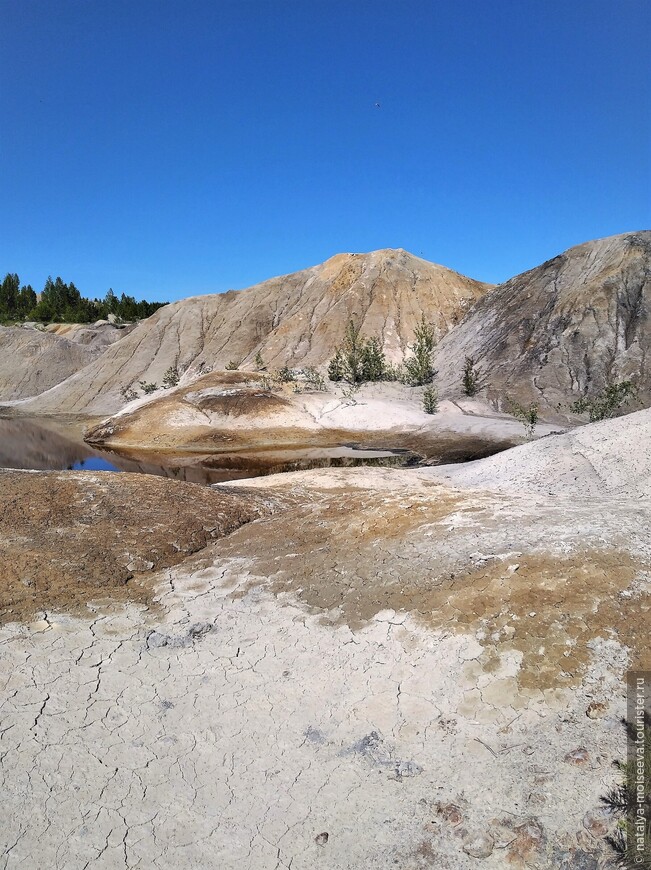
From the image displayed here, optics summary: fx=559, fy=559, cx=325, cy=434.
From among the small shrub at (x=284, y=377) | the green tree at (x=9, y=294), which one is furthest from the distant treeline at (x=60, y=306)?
the small shrub at (x=284, y=377)

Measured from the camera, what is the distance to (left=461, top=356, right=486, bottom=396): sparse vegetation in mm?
34272

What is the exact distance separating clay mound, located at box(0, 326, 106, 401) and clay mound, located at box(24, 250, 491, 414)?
990 centimetres

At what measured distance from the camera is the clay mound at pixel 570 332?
105 feet

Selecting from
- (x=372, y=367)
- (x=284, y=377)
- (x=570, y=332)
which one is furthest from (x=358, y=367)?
(x=570, y=332)

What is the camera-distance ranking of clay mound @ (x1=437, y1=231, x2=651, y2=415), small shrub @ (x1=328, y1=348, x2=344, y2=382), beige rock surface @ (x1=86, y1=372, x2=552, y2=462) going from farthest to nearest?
small shrub @ (x1=328, y1=348, x2=344, y2=382) → clay mound @ (x1=437, y1=231, x2=651, y2=415) → beige rock surface @ (x1=86, y1=372, x2=552, y2=462)

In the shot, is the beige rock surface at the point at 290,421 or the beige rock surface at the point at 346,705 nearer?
the beige rock surface at the point at 346,705

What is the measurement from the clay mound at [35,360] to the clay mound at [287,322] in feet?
32.5

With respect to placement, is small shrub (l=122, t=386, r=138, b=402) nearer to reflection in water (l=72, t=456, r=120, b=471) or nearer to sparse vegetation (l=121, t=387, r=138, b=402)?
sparse vegetation (l=121, t=387, r=138, b=402)

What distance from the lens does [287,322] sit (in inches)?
2247

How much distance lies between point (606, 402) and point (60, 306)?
96365 millimetres

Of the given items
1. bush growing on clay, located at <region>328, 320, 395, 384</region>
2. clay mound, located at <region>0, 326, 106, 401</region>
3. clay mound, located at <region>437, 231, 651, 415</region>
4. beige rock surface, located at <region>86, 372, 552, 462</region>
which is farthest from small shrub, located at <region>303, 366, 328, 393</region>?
clay mound, located at <region>0, 326, 106, 401</region>

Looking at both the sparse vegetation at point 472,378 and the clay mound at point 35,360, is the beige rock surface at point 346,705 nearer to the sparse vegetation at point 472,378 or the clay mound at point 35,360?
the sparse vegetation at point 472,378

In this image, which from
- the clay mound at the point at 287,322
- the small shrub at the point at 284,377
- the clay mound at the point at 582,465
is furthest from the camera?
the clay mound at the point at 287,322

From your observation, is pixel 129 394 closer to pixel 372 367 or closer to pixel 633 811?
pixel 372 367
